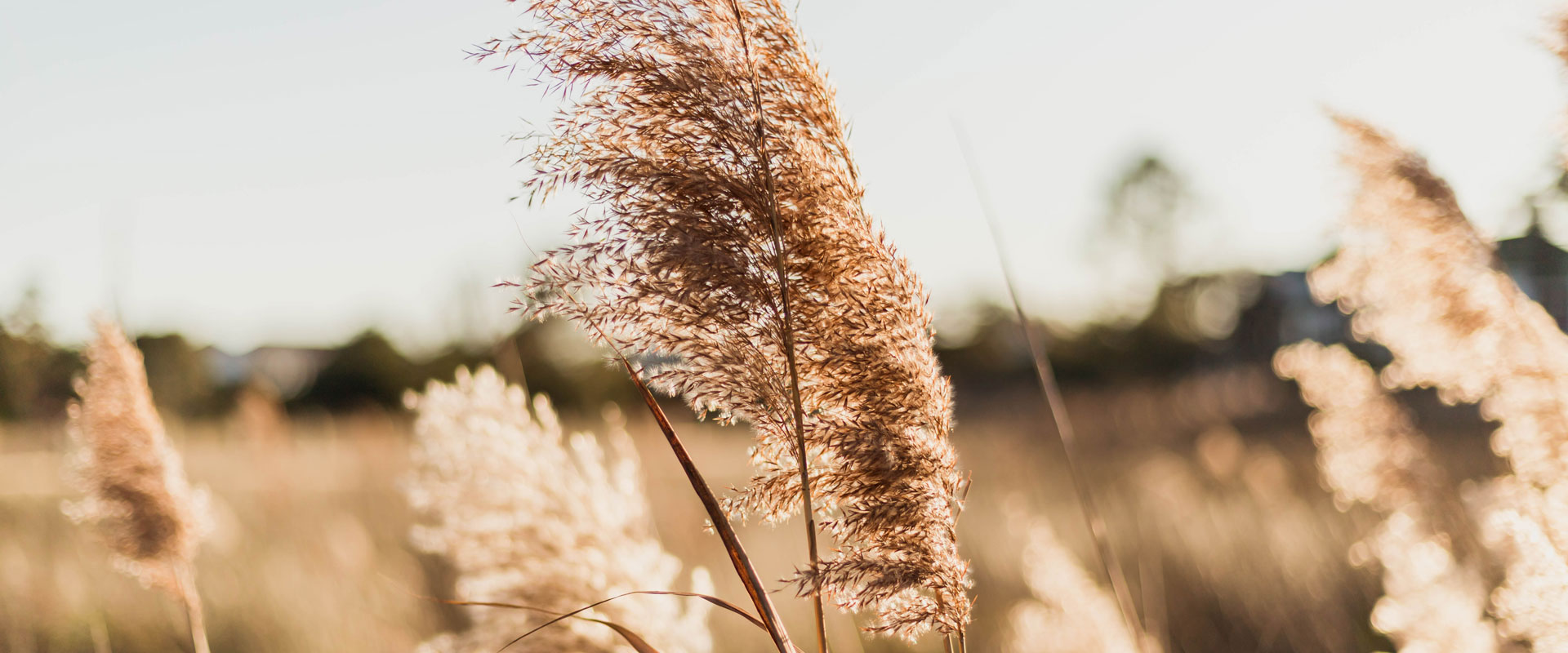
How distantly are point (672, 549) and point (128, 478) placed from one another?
8.00 ft

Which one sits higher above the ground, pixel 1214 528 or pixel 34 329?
pixel 34 329

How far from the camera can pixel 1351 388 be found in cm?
317

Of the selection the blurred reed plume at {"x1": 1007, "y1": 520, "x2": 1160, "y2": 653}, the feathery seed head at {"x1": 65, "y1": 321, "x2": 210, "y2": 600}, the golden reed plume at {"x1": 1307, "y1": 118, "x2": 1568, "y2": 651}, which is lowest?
the blurred reed plume at {"x1": 1007, "y1": 520, "x2": 1160, "y2": 653}

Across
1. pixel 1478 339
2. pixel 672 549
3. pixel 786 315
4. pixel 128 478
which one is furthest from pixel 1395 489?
pixel 128 478

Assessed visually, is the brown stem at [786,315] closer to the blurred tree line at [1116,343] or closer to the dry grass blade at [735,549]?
the dry grass blade at [735,549]

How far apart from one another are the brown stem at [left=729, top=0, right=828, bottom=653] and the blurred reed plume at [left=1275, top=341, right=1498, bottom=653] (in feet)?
6.96

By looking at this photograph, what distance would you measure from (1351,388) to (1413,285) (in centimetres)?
101

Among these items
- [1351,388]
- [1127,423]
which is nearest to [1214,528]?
[1351,388]

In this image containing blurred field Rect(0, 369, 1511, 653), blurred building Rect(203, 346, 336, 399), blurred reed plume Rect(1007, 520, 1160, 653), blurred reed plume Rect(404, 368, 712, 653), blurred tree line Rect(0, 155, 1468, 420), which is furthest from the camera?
blurred building Rect(203, 346, 336, 399)

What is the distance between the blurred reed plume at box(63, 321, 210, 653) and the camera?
2818 mm

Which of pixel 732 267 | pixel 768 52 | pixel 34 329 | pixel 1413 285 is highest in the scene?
pixel 34 329

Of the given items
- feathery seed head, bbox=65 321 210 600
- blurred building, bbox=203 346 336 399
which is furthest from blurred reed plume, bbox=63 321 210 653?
blurred building, bbox=203 346 336 399

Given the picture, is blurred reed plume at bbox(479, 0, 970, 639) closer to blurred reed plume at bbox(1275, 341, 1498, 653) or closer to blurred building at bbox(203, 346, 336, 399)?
blurred reed plume at bbox(1275, 341, 1498, 653)

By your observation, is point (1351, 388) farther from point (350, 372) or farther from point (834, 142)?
point (350, 372)
